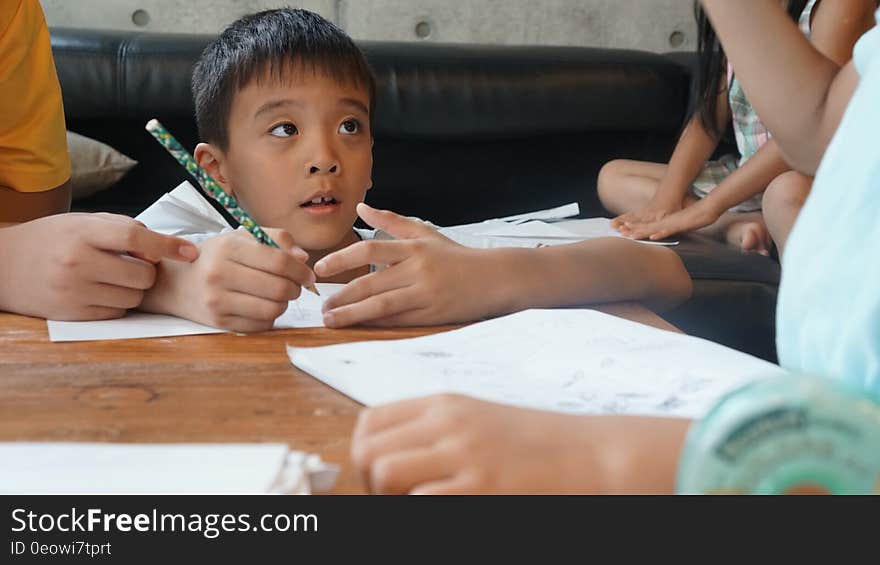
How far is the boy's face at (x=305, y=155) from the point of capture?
1.21 metres

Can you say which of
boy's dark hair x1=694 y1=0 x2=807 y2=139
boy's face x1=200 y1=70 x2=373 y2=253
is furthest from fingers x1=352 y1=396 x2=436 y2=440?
boy's dark hair x1=694 y1=0 x2=807 y2=139

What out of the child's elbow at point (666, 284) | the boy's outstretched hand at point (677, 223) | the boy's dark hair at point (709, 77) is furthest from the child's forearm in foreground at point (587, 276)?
the boy's dark hair at point (709, 77)

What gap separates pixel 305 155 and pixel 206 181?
1.43ft

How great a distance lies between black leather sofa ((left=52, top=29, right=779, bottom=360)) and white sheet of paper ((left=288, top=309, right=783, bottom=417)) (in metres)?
1.37

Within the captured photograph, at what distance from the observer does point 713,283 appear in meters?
1.61

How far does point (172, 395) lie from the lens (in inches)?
22.2

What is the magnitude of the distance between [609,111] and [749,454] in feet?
6.99

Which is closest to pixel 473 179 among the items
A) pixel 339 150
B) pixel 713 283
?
pixel 713 283

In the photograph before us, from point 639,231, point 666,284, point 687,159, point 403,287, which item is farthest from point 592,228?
point 403,287

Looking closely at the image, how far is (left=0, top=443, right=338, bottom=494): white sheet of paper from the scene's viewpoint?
0.40m

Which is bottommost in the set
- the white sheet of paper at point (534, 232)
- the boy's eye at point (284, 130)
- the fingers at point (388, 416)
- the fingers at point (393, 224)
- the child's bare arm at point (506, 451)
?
the child's bare arm at point (506, 451)

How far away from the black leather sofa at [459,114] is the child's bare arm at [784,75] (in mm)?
1123

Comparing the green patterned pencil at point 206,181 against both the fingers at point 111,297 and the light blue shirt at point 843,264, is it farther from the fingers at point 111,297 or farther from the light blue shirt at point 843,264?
the light blue shirt at point 843,264
